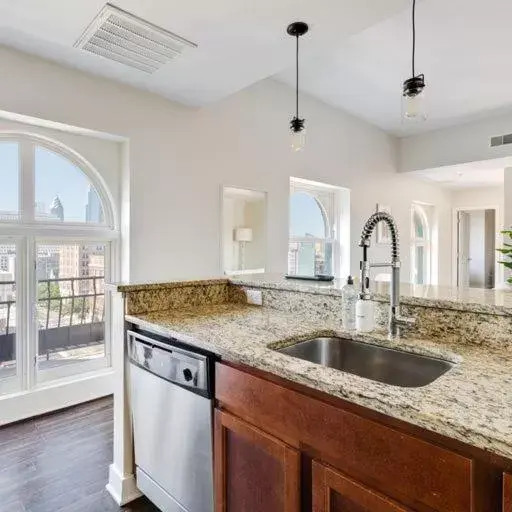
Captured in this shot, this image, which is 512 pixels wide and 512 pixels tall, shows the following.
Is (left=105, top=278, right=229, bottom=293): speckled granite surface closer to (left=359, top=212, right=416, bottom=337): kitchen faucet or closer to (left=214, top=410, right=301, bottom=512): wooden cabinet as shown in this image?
(left=214, top=410, right=301, bottom=512): wooden cabinet

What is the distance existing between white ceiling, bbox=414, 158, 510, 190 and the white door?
0.79 meters

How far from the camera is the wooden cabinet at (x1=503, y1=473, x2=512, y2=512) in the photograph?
27.5 inches

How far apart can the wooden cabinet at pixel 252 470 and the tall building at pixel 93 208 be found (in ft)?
7.85

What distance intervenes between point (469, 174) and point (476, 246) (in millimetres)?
2327

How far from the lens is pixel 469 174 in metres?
6.15

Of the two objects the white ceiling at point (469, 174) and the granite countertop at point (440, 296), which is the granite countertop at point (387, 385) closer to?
the granite countertop at point (440, 296)

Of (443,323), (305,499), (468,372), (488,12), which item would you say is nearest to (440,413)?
(468,372)

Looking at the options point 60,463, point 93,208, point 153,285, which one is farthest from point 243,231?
point 60,463

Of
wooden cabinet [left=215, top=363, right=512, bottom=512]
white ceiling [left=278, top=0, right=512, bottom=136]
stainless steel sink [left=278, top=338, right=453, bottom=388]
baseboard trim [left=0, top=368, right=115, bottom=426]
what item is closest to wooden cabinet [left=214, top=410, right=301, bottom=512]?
wooden cabinet [left=215, top=363, right=512, bottom=512]

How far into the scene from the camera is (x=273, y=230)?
4223 mm

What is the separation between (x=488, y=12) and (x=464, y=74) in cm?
111

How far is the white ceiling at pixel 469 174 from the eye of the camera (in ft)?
17.8

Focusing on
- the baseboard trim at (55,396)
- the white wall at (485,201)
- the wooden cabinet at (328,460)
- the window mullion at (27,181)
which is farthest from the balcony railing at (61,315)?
the white wall at (485,201)

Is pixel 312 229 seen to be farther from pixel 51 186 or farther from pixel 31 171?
pixel 31 171
